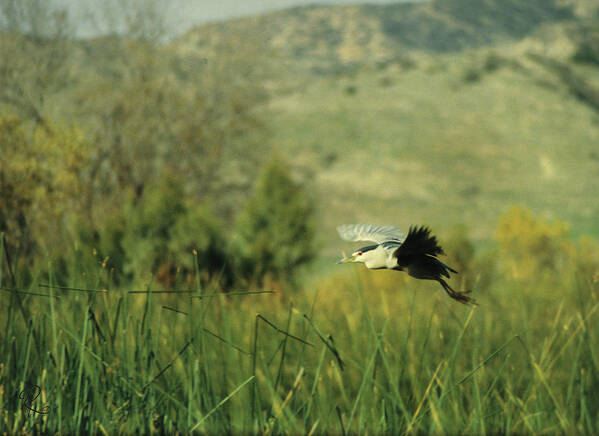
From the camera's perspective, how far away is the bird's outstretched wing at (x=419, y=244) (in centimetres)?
55

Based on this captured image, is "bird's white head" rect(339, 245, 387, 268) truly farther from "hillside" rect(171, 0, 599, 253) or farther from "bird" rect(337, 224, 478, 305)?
"hillside" rect(171, 0, 599, 253)

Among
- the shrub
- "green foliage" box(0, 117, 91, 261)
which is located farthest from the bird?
the shrub

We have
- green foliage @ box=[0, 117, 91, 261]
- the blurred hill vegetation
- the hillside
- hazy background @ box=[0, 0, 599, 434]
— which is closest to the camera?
hazy background @ box=[0, 0, 599, 434]

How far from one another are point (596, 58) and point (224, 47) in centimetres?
2637

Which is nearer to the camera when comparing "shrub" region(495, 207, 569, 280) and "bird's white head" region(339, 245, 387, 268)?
"bird's white head" region(339, 245, 387, 268)

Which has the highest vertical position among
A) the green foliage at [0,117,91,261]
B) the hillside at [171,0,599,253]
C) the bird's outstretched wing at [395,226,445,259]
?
the hillside at [171,0,599,253]

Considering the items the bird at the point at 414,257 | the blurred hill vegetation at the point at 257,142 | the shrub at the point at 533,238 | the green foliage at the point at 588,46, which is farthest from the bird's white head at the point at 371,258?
the green foliage at the point at 588,46

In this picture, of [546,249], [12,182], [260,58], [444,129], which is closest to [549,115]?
[444,129]

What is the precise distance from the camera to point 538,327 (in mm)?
4902

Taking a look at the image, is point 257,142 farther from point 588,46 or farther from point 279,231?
point 588,46

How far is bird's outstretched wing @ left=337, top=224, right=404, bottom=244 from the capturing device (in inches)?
25.5

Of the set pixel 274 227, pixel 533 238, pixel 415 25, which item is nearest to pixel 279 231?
pixel 274 227

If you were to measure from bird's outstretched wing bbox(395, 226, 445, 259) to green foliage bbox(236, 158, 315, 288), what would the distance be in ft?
26.2

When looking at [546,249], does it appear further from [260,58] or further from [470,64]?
[470,64]
